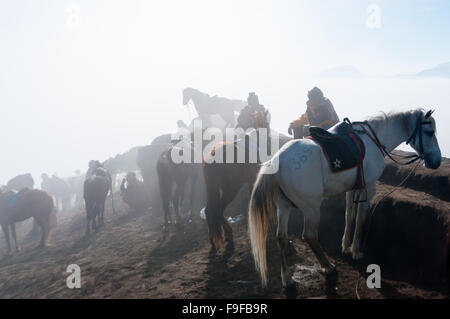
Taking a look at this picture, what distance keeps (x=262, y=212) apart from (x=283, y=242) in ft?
1.79

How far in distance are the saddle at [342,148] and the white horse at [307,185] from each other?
0.30 feet

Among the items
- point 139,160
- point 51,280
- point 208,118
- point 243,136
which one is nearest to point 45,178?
point 139,160

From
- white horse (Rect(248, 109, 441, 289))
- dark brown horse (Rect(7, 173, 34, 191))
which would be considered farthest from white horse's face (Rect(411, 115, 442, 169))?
dark brown horse (Rect(7, 173, 34, 191))

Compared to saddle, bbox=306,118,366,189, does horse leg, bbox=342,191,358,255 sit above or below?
below

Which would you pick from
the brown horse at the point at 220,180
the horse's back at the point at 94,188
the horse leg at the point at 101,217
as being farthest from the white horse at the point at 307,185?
the horse leg at the point at 101,217

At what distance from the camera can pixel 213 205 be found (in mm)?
5707

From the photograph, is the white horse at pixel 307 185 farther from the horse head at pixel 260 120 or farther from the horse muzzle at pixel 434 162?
the horse head at pixel 260 120

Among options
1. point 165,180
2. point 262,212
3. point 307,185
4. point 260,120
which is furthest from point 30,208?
point 307,185

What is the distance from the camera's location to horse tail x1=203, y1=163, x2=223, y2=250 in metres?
5.68

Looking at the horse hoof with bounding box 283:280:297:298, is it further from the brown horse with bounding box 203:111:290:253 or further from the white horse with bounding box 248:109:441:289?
the brown horse with bounding box 203:111:290:253

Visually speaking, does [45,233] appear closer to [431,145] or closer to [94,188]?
[94,188]

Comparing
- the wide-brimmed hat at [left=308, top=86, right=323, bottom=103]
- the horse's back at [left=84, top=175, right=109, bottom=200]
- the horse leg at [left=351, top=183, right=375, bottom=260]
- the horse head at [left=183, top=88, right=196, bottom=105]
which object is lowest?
the horse's back at [left=84, top=175, right=109, bottom=200]

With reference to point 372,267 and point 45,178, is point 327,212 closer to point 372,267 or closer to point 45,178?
point 372,267
